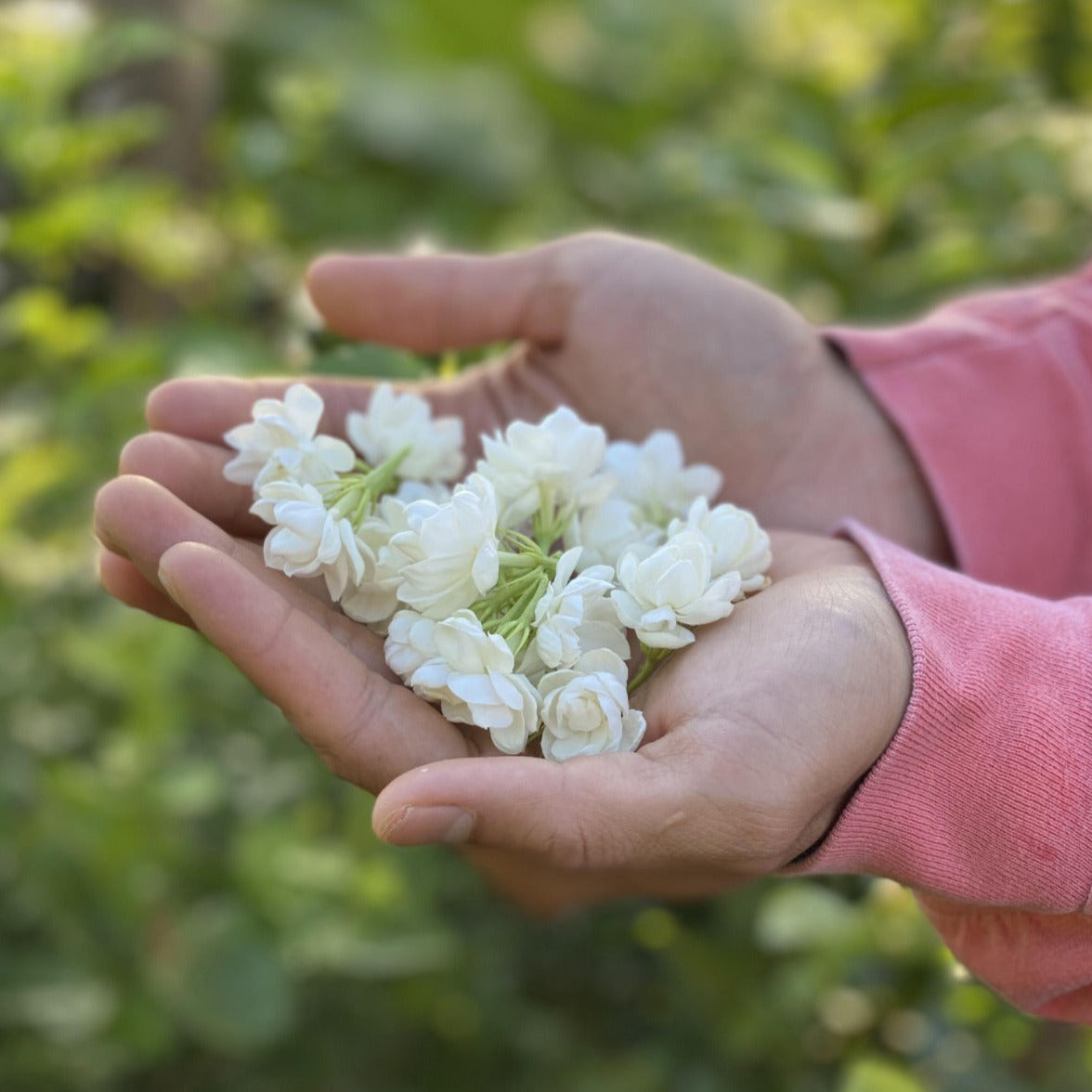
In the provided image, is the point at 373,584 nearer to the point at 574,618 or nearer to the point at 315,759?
the point at 574,618

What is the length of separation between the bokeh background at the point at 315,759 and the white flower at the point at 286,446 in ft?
0.89

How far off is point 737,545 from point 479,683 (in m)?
0.24

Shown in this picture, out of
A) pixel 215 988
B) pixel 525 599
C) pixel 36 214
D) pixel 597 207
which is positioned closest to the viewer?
pixel 525 599

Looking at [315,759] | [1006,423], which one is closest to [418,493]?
[1006,423]

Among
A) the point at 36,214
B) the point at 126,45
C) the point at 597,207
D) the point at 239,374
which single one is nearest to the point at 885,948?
the point at 239,374

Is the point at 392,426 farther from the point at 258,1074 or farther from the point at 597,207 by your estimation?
the point at 597,207

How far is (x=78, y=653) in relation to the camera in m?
1.57

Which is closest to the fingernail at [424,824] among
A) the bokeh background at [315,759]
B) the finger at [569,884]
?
the finger at [569,884]

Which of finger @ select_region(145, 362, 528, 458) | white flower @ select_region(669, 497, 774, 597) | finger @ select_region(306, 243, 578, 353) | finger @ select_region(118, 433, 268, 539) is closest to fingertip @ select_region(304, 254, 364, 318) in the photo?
finger @ select_region(306, 243, 578, 353)

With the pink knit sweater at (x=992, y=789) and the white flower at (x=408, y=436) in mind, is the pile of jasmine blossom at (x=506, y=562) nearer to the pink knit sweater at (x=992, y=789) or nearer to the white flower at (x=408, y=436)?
the white flower at (x=408, y=436)

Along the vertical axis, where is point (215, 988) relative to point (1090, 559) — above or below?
below

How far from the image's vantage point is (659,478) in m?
1.15

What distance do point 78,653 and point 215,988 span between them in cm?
43

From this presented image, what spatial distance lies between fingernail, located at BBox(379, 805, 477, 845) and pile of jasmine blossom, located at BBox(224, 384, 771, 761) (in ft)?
0.34
